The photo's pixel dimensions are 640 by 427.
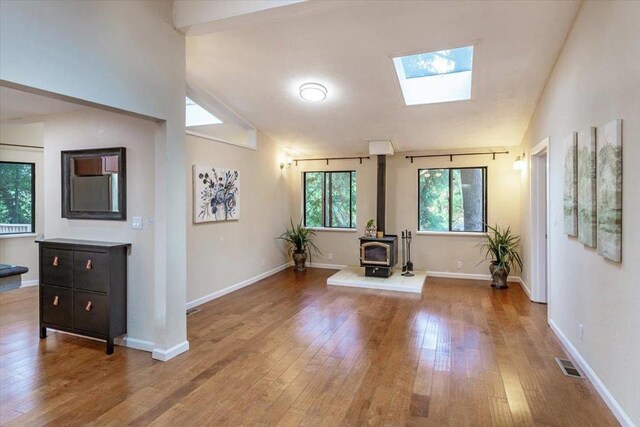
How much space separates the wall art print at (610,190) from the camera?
226 cm

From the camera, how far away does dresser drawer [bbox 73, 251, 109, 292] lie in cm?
321

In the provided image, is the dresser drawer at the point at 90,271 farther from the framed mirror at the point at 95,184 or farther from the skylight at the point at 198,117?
the skylight at the point at 198,117

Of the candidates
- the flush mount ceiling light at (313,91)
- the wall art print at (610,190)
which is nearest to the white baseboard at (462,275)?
the flush mount ceiling light at (313,91)

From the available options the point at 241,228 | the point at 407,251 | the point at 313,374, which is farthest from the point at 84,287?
the point at 407,251

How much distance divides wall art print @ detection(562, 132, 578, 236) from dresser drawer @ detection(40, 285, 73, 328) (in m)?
4.66

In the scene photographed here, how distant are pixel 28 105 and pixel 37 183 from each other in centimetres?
318

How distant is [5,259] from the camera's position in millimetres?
5684

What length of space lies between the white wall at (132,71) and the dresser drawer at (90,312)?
1.36ft

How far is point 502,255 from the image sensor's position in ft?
18.6

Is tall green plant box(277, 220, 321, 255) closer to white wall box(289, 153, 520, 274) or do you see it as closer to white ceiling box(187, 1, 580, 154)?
white wall box(289, 153, 520, 274)

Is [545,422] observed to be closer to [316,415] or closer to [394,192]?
[316,415]

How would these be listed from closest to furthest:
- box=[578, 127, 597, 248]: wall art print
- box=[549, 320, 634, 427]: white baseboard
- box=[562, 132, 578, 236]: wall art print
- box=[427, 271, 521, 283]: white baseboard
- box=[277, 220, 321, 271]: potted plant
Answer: box=[549, 320, 634, 427]: white baseboard < box=[578, 127, 597, 248]: wall art print < box=[562, 132, 578, 236]: wall art print < box=[427, 271, 521, 283]: white baseboard < box=[277, 220, 321, 271]: potted plant

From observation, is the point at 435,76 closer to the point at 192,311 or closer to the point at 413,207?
the point at 413,207

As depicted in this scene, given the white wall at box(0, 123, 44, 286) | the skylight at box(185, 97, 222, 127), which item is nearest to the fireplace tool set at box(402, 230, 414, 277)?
the skylight at box(185, 97, 222, 127)
